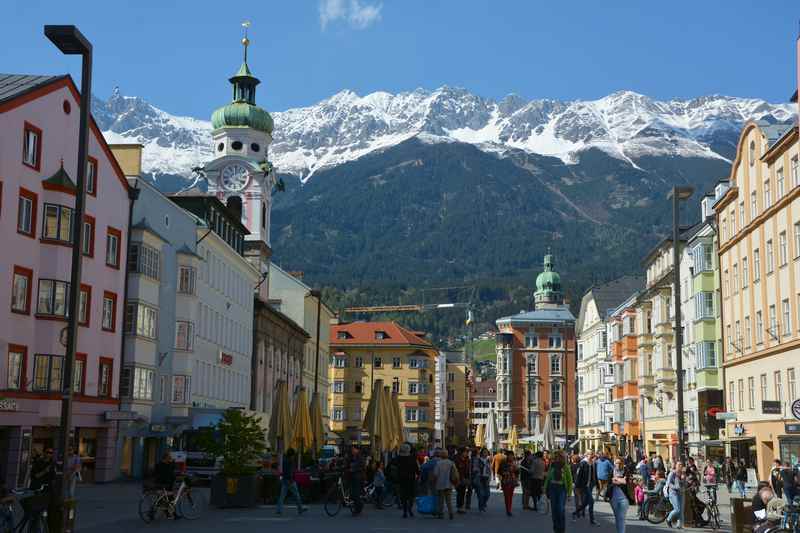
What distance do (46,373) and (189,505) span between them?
1742 centimetres

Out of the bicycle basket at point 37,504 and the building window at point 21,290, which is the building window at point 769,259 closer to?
the building window at point 21,290

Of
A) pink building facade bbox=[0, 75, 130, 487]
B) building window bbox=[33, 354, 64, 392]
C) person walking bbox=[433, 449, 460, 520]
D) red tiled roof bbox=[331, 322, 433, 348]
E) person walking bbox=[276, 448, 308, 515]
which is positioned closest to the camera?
person walking bbox=[433, 449, 460, 520]

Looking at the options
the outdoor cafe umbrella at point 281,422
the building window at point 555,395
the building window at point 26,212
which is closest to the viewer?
the outdoor cafe umbrella at point 281,422

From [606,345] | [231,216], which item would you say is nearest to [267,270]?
[231,216]

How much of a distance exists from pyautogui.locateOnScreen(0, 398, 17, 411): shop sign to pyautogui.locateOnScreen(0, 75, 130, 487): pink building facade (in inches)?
2.3

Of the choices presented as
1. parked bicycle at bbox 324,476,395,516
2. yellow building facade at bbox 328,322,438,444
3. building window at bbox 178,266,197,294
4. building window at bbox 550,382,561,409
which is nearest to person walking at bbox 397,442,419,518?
parked bicycle at bbox 324,476,395,516

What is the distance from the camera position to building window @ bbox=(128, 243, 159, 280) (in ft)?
175

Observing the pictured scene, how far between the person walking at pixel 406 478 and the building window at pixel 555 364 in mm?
131846

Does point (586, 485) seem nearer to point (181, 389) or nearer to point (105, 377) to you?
point (105, 377)

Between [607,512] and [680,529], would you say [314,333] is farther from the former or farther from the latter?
[680,529]

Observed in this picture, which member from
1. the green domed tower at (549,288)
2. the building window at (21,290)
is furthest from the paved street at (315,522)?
the green domed tower at (549,288)

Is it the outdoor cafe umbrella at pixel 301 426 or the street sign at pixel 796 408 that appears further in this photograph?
the outdoor cafe umbrella at pixel 301 426

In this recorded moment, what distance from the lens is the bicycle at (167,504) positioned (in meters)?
26.9

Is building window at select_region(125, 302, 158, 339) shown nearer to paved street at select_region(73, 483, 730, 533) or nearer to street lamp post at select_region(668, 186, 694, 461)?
paved street at select_region(73, 483, 730, 533)
